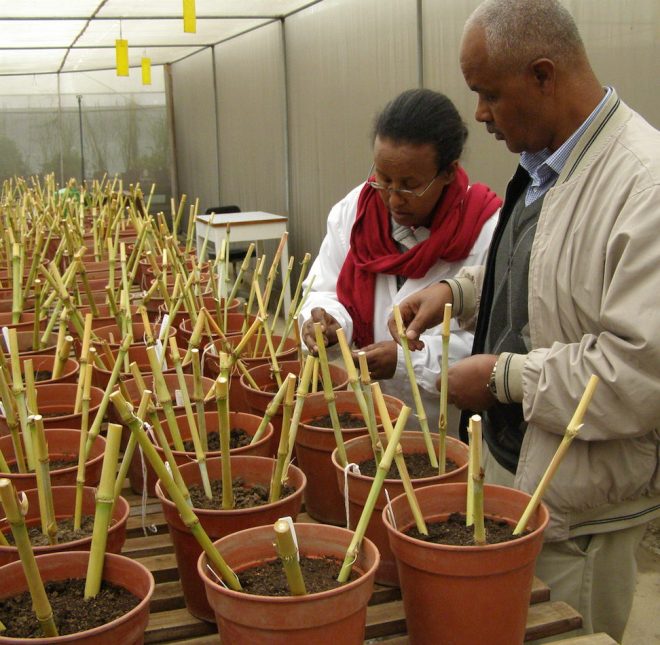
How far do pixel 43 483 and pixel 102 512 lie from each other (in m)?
0.17

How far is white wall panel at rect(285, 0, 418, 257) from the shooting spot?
4234mm

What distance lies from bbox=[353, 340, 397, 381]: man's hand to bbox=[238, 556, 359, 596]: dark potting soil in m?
0.75

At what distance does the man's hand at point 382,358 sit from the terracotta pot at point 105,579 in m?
0.81

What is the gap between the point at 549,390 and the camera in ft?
3.42

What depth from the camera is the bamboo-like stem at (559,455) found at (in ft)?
2.80

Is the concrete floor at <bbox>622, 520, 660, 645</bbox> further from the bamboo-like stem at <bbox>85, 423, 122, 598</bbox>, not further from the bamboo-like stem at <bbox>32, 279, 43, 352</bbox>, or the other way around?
the bamboo-like stem at <bbox>85, 423, 122, 598</bbox>

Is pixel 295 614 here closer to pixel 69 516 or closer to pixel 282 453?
pixel 282 453

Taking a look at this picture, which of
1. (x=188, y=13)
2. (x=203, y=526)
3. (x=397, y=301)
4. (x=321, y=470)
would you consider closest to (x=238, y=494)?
(x=203, y=526)

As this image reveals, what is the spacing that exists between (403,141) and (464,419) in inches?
20.9

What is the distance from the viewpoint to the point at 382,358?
1.59m

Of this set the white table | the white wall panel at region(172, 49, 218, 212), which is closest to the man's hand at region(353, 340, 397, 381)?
the white table

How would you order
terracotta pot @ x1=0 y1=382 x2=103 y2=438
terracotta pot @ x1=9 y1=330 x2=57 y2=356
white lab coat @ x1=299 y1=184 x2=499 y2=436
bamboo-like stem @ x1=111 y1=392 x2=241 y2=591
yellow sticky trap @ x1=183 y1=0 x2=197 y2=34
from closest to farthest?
1. bamboo-like stem @ x1=111 y1=392 x2=241 y2=591
2. terracotta pot @ x1=0 y1=382 x2=103 y2=438
3. white lab coat @ x1=299 y1=184 x2=499 y2=436
4. terracotta pot @ x1=9 y1=330 x2=57 y2=356
5. yellow sticky trap @ x1=183 y1=0 x2=197 y2=34

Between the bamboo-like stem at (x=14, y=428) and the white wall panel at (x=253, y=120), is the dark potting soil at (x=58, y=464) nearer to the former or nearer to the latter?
the bamboo-like stem at (x=14, y=428)

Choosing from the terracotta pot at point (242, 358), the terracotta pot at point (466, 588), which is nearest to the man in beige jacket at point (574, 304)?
the terracotta pot at point (466, 588)
